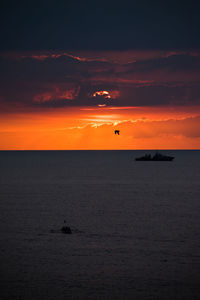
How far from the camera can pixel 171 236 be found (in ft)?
134

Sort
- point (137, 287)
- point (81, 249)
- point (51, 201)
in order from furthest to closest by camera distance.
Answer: point (51, 201), point (81, 249), point (137, 287)

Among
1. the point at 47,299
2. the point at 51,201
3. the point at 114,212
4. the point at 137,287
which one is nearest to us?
the point at 47,299

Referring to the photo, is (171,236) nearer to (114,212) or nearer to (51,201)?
(114,212)

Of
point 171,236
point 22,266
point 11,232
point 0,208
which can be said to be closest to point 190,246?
point 171,236

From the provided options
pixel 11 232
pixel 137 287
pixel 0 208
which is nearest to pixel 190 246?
pixel 137 287

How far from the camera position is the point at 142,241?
3869 centimetres

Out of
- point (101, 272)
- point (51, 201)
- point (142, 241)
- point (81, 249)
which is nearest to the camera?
point (101, 272)

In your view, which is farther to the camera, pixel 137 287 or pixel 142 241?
pixel 142 241

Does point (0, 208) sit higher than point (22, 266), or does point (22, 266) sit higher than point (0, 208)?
point (0, 208)

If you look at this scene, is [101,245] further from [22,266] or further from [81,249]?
[22,266]

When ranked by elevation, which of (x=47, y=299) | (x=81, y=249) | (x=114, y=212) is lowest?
(x=47, y=299)

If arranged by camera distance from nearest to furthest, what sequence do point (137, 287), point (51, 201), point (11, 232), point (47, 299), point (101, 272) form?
point (47, 299), point (137, 287), point (101, 272), point (11, 232), point (51, 201)

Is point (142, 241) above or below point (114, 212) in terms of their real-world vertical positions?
below

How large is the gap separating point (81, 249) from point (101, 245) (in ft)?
7.34
